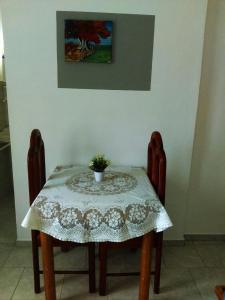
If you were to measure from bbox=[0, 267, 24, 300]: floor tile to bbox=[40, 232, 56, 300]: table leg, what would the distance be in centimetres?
37

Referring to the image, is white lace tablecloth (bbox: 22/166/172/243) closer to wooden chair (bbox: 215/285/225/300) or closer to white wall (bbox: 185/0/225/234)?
wooden chair (bbox: 215/285/225/300)

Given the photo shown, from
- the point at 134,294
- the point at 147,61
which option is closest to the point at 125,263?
the point at 134,294

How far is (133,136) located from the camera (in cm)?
209

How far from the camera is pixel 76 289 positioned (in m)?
1.78

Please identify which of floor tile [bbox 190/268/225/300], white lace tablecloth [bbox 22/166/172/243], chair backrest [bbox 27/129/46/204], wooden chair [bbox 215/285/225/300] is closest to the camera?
wooden chair [bbox 215/285/225/300]

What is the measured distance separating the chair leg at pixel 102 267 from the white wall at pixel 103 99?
0.74 m

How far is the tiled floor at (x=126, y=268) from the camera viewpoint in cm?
175

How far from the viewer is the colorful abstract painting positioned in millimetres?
1858

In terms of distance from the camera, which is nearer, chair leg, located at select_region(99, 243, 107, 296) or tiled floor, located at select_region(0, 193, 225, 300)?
chair leg, located at select_region(99, 243, 107, 296)

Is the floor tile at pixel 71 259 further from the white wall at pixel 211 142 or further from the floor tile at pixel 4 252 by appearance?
the white wall at pixel 211 142

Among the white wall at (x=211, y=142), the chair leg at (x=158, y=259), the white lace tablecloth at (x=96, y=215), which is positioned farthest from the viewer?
the white wall at (x=211, y=142)

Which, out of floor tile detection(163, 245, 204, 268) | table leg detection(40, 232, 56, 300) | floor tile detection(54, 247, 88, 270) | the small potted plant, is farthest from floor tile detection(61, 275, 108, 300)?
the small potted plant

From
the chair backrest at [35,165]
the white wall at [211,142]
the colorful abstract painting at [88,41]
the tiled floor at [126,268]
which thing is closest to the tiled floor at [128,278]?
the tiled floor at [126,268]

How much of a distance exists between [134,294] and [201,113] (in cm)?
145
